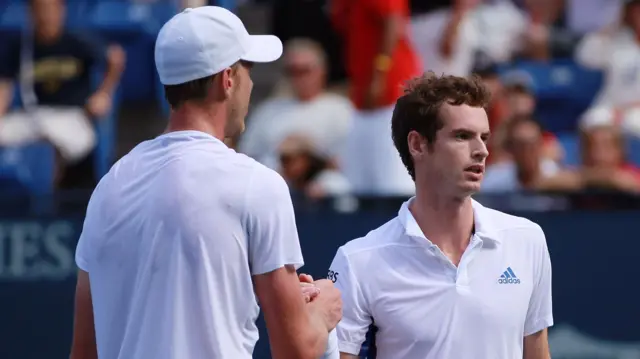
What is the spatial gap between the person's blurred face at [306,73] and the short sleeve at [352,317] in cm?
426

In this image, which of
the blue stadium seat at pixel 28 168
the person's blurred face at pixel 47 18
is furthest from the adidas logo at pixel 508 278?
the person's blurred face at pixel 47 18

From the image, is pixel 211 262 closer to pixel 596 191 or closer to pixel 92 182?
pixel 596 191

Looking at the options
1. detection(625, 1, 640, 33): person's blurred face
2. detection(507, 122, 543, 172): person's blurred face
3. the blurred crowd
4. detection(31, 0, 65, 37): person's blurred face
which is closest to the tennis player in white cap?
the blurred crowd

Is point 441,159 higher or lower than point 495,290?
higher

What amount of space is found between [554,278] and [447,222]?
2798 mm

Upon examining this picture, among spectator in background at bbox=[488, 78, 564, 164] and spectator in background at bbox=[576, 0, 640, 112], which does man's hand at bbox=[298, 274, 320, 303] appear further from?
spectator in background at bbox=[576, 0, 640, 112]

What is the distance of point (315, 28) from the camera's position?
8422 millimetres

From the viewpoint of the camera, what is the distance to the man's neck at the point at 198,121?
279 centimetres

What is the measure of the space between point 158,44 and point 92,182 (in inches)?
167

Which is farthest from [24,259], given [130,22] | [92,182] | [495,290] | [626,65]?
[626,65]

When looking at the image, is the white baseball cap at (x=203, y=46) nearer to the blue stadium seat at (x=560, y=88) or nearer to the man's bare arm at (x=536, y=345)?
the man's bare arm at (x=536, y=345)

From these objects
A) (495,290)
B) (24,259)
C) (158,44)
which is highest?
(158,44)

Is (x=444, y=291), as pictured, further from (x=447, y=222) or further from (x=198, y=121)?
(x=198, y=121)

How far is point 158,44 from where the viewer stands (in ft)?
9.48
